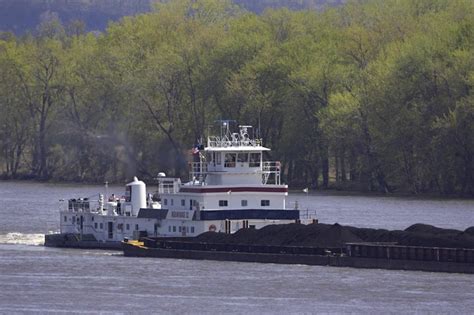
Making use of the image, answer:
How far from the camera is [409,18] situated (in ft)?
498

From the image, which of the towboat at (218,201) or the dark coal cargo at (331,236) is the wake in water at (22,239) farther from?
the dark coal cargo at (331,236)

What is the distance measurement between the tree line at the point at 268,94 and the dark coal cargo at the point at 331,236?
174ft

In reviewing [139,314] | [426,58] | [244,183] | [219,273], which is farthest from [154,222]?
[426,58]

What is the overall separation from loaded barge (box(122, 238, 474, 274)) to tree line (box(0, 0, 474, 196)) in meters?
53.2

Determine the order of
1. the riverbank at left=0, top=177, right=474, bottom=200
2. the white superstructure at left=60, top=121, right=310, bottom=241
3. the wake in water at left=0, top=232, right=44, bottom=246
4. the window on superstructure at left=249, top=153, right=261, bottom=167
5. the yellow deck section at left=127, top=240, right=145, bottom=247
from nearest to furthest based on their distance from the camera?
1. the yellow deck section at left=127, top=240, right=145, bottom=247
2. the white superstructure at left=60, top=121, right=310, bottom=241
3. the window on superstructure at left=249, top=153, right=261, bottom=167
4. the wake in water at left=0, top=232, right=44, bottom=246
5. the riverbank at left=0, top=177, right=474, bottom=200

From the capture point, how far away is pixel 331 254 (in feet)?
238

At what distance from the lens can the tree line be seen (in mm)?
131000

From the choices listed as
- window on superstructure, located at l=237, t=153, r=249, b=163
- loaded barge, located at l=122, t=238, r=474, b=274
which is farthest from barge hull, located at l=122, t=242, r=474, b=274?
window on superstructure, located at l=237, t=153, r=249, b=163

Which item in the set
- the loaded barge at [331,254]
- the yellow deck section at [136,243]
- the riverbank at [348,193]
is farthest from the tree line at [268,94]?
the loaded barge at [331,254]

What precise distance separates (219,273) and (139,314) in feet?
41.2

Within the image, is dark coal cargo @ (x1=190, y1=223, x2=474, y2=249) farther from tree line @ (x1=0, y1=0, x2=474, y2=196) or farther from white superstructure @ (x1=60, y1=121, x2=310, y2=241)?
tree line @ (x1=0, y1=0, x2=474, y2=196)

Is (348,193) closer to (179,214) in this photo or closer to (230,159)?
(230,159)

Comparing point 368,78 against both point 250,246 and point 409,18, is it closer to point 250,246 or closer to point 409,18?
point 409,18

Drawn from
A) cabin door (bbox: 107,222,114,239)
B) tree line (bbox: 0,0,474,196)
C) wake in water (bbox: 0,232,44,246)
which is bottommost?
wake in water (bbox: 0,232,44,246)
